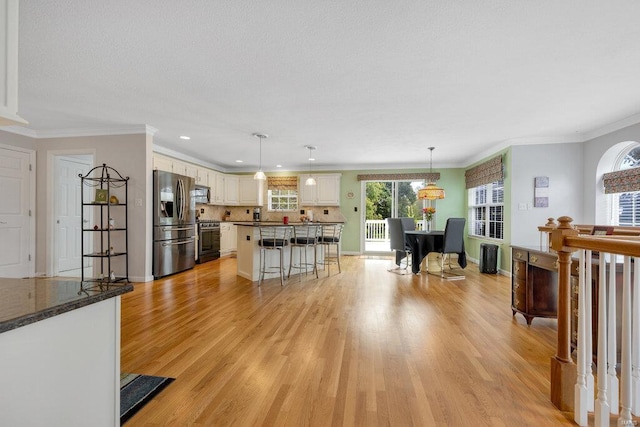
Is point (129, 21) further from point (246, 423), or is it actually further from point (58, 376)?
point (246, 423)

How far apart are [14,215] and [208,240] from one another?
3101 millimetres

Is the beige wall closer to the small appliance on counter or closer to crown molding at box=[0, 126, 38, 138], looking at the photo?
crown molding at box=[0, 126, 38, 138]

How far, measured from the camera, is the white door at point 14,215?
176 inches

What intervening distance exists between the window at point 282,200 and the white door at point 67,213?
4104mm

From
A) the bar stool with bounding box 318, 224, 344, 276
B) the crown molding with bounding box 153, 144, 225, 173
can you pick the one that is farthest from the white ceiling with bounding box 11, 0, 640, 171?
the bar stool with bounding box 318, 224, 344, 276

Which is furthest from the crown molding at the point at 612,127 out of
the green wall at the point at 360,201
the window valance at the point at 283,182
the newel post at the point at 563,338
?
the window valance at the point at 283,182

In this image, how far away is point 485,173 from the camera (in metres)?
6.00

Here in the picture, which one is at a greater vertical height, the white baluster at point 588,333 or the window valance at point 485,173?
the window valance at point 485,173

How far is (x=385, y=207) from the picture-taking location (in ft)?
29.3

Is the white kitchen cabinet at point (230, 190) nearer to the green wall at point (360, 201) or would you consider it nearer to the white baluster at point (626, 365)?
the green wall at point (360, 201)

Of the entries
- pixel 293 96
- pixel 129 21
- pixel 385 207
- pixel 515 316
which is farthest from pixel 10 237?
pixel 385 207

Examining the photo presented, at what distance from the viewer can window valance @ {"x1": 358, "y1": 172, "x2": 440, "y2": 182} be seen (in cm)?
737

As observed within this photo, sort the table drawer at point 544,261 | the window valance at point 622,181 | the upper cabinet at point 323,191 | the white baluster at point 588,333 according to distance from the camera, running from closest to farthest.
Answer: the white baluster at point 588,333, the table drawer at point 544,261, the window valance at point 622,181, the upper cabinet at point 323,191

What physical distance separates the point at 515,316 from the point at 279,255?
3456 millimetres
